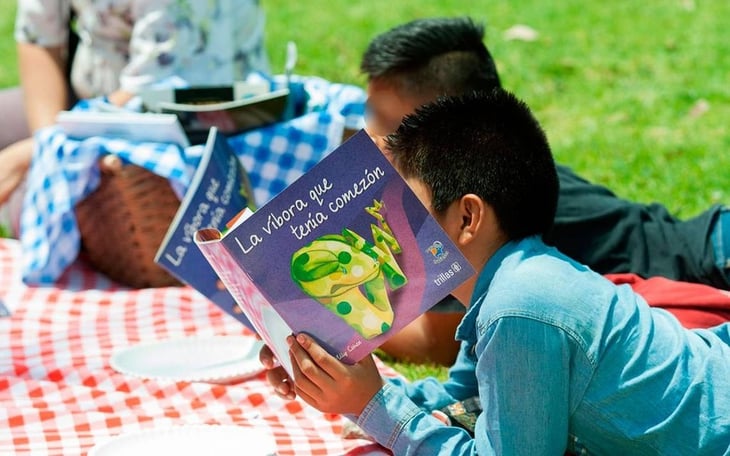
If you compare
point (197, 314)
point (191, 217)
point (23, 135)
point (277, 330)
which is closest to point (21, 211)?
point (23, 135)

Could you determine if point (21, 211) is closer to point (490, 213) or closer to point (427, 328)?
point (427, 328)

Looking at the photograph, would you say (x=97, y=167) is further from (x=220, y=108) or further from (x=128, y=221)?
(x=220, y=108)

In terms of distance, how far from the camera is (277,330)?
1.75m

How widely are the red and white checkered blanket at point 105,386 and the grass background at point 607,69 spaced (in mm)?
1604

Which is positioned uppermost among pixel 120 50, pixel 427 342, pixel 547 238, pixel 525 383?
pixel 120 50

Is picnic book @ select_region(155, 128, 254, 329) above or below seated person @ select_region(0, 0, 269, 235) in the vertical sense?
below

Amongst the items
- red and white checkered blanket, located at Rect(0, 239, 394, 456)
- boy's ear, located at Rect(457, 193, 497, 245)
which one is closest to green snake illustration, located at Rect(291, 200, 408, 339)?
boy's ear, located at Rect(457, 193, 497, 245)

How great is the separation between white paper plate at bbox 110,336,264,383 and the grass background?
168 centimetres

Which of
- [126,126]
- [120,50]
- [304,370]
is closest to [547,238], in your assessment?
[304,370]

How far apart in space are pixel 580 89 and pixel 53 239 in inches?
104

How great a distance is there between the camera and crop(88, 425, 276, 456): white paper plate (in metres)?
1.99

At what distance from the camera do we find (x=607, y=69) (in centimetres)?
519

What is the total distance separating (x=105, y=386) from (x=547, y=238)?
103cm

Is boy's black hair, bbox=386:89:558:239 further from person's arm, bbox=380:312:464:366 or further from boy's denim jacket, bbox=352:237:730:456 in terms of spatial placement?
person's arm, bbox=380:312:464:366
